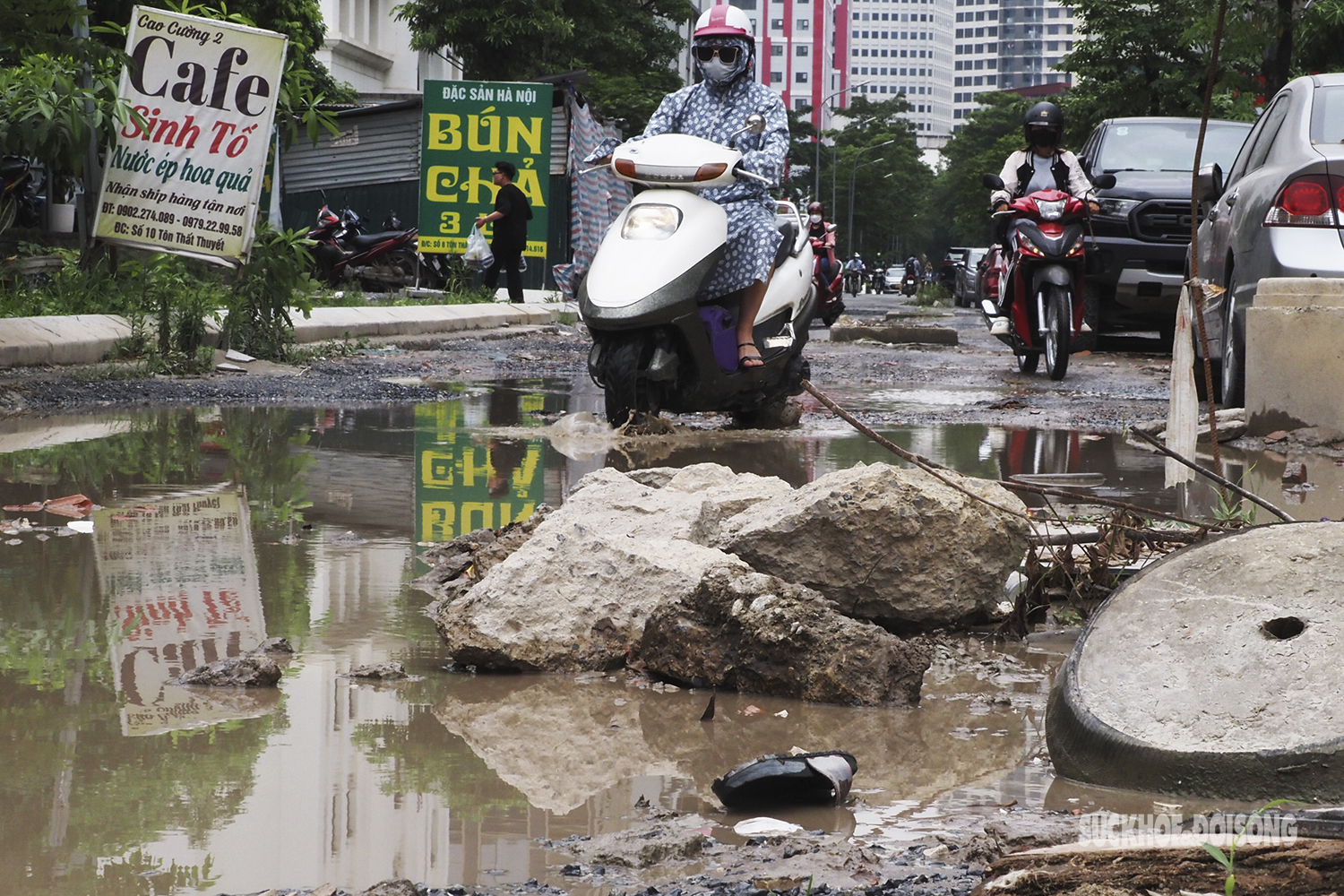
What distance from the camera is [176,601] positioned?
12.6 ft

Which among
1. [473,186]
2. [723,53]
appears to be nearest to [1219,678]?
[723,53]

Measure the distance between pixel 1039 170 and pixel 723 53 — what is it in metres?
5.19

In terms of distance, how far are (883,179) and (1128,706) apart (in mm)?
97461

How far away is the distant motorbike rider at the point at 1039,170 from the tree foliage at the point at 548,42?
93.8 feet

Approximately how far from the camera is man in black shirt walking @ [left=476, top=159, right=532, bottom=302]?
2028 centimetres

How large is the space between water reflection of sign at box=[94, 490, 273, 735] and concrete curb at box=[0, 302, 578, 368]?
16.7 ft

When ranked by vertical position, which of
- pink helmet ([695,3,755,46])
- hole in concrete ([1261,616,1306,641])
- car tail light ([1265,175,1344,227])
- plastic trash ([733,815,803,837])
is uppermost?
pink helmet ([695,3,755,46])

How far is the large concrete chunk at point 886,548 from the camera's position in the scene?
371cm

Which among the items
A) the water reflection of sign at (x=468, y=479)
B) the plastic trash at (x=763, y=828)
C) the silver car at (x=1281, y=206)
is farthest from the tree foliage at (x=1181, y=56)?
the plastic trash at (x=763, y=828)

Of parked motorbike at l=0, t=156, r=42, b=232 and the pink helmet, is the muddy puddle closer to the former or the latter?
the pink helmet

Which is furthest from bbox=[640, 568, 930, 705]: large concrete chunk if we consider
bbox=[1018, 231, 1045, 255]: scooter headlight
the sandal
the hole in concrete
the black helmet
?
the black helmet

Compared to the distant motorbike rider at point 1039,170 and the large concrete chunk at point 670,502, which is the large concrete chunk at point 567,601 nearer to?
the large concrete chunk at point 670,502

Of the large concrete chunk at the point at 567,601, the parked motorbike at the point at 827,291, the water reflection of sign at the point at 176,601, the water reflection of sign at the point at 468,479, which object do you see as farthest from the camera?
the parked motorbike at the point at 827,291

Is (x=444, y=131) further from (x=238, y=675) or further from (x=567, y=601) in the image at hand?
(x=238, y=675)
